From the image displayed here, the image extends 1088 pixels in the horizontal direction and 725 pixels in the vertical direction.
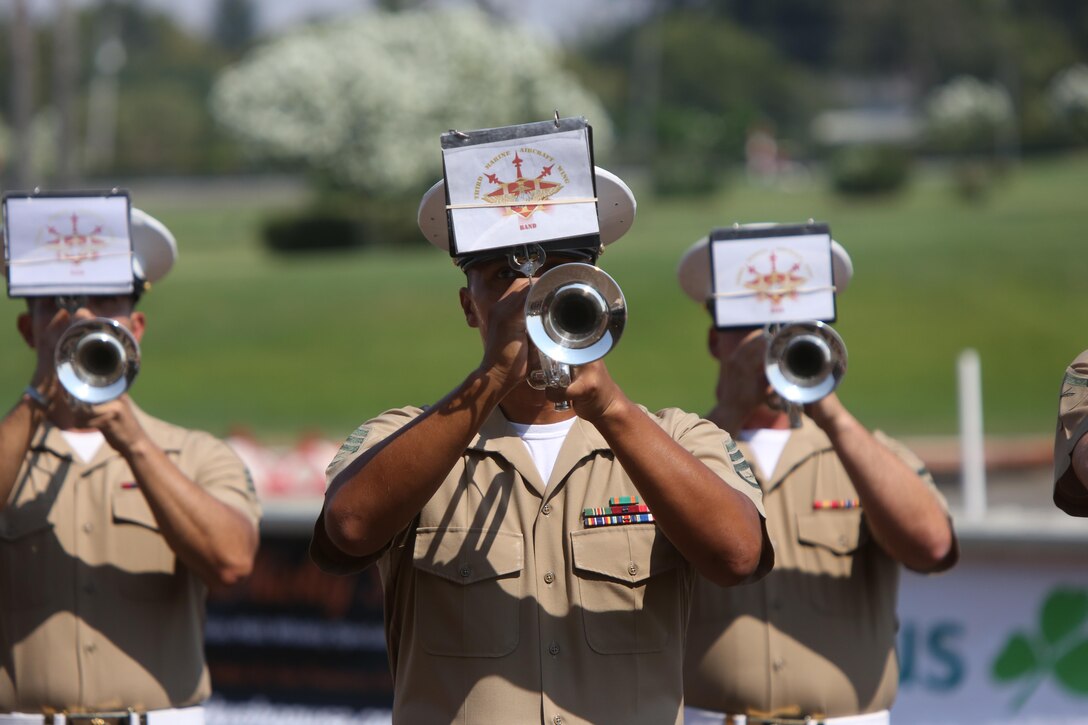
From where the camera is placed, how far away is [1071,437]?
308 cm

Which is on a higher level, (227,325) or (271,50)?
(271,50)

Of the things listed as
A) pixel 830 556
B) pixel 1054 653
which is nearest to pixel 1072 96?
pixel 1054 653

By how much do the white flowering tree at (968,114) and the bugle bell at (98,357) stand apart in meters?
27.6

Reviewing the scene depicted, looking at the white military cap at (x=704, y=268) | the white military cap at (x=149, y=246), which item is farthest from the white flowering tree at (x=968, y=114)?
the white military cap at (x=149, y=246)

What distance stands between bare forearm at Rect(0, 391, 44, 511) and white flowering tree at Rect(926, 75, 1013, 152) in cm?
2770

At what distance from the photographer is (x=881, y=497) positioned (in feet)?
13.1

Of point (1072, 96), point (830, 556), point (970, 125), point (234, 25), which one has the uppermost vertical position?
point (234, 25)

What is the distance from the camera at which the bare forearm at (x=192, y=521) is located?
3.80 m

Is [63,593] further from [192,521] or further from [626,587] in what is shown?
[626,587]

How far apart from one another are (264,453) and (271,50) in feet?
91.0

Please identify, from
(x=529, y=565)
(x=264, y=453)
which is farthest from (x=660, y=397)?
(x=529, y=565)

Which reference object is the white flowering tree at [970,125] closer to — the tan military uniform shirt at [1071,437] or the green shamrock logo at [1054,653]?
the green shamrock logo at [1054,653]

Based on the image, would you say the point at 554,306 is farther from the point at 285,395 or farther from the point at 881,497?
the point at 285,395

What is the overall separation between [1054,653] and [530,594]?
3.75m
